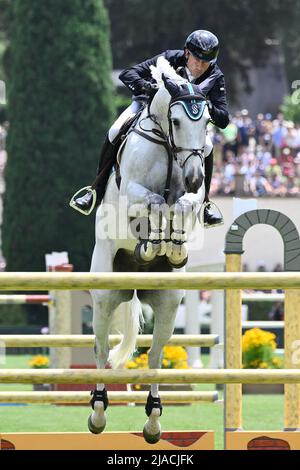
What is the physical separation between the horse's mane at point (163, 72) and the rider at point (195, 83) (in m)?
0.09

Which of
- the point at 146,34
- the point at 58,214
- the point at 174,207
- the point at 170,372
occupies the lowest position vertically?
the point at 170,372

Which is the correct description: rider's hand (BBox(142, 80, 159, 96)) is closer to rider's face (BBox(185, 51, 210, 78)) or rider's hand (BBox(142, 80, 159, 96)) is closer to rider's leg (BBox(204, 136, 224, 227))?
rider's face (BBox(185, 51, 210, 78))

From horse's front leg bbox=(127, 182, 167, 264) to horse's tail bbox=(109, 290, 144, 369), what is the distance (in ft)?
2.45

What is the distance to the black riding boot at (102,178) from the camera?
8336mm

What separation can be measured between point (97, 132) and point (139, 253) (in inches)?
704

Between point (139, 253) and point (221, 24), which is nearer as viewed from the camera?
point (139, 253)

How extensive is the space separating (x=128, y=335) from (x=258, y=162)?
17881mm

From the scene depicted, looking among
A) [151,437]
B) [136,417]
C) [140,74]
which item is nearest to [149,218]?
[140,74]

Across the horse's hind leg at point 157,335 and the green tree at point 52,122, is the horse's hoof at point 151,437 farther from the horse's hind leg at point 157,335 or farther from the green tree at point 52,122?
the green tree at point 52,122

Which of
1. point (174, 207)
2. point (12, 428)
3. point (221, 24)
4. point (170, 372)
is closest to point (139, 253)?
point (174, 207)

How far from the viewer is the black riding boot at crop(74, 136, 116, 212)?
27.3 ft

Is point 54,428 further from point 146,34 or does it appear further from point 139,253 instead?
point 146,34

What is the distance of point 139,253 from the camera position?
770 centimetres

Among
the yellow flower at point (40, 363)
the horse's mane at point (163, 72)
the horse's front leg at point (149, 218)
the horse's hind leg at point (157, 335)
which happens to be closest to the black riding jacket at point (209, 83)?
the horse's mane at point (163, 72)
